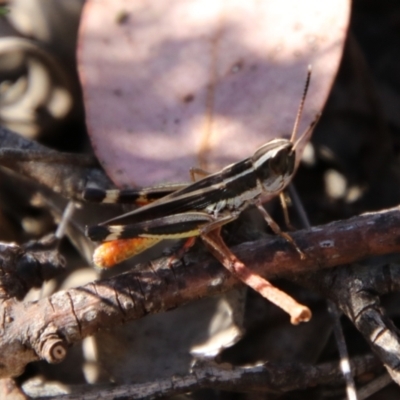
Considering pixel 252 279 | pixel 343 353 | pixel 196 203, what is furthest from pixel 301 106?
pixel 343 353

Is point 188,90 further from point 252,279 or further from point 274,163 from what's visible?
point 252,279

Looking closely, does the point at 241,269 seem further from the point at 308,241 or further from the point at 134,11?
the point at 134,11

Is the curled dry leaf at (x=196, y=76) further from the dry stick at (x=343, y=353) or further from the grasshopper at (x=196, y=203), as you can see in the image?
the dry stick at (x=343, y=353)

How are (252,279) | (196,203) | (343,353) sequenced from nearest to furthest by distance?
(252,279) < (343,353) < (196,203)

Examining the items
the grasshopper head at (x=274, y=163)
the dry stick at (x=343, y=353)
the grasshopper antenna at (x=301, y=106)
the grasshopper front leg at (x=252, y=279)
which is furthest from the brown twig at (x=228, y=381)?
the grasshopper antenna at (x=301, y=106)

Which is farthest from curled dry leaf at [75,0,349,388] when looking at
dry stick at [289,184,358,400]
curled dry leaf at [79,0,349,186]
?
dry stick at [289,184,358,400]

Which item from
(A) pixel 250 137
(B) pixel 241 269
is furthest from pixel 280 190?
(B) pixel 241 269

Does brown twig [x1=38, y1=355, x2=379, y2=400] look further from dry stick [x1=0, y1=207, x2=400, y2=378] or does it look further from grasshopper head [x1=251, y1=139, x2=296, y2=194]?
grasshopper head [x1=251, y1=139, x2=296, y2=194]

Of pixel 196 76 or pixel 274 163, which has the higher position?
pixel 196 76
